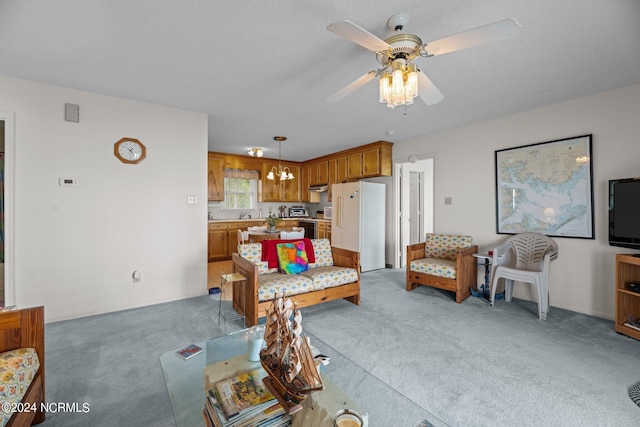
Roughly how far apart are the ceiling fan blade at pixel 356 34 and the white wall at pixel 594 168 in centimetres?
290

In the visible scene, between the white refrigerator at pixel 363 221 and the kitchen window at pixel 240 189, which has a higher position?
the kitchen window at pixel 240 189

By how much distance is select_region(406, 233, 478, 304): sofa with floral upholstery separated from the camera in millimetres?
3574

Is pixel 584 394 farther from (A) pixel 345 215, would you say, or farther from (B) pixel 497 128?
(A) pixel 345 215

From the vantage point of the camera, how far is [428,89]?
6.59 ft

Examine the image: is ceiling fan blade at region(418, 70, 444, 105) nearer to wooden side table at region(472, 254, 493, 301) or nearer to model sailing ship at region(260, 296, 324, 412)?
model sailing ship at region(260, 296, 324, 412)

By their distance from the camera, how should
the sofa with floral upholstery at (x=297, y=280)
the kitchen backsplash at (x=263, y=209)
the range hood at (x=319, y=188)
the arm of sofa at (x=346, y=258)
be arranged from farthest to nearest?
the kitchen backsplash at (x=263, y=209) → the range hood at (x=319, y=188) → the arm of sofa at (x=346, y=258) → the sofa with floral upholstery at (x=297, y=280)

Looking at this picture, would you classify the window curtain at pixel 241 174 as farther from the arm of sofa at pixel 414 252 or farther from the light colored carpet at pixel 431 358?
the arm of sofa at pixel 414 252

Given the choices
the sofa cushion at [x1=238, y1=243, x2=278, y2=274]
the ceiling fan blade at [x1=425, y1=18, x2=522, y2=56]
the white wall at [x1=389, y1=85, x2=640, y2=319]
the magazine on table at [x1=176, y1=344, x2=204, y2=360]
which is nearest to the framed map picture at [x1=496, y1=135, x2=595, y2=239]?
the white wall at [x1=389, y1=85, x2=640, y2=319]

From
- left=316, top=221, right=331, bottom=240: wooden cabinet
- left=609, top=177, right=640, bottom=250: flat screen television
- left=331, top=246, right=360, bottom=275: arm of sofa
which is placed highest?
left=609, top=177, right=640, bottom=250: flat screen television

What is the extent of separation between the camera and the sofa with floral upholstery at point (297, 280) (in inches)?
108

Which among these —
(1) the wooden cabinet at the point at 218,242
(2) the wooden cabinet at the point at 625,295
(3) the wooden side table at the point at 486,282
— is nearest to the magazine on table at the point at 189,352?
(3) the wooden side table at the point at 486,282

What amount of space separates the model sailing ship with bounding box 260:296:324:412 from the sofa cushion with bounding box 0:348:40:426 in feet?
3.45

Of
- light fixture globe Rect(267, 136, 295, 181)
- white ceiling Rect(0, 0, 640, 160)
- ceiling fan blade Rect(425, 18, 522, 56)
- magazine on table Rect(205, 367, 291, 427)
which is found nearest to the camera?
magazine on table Rect(205, 367, 291, 427)

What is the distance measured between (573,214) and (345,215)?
329cm
